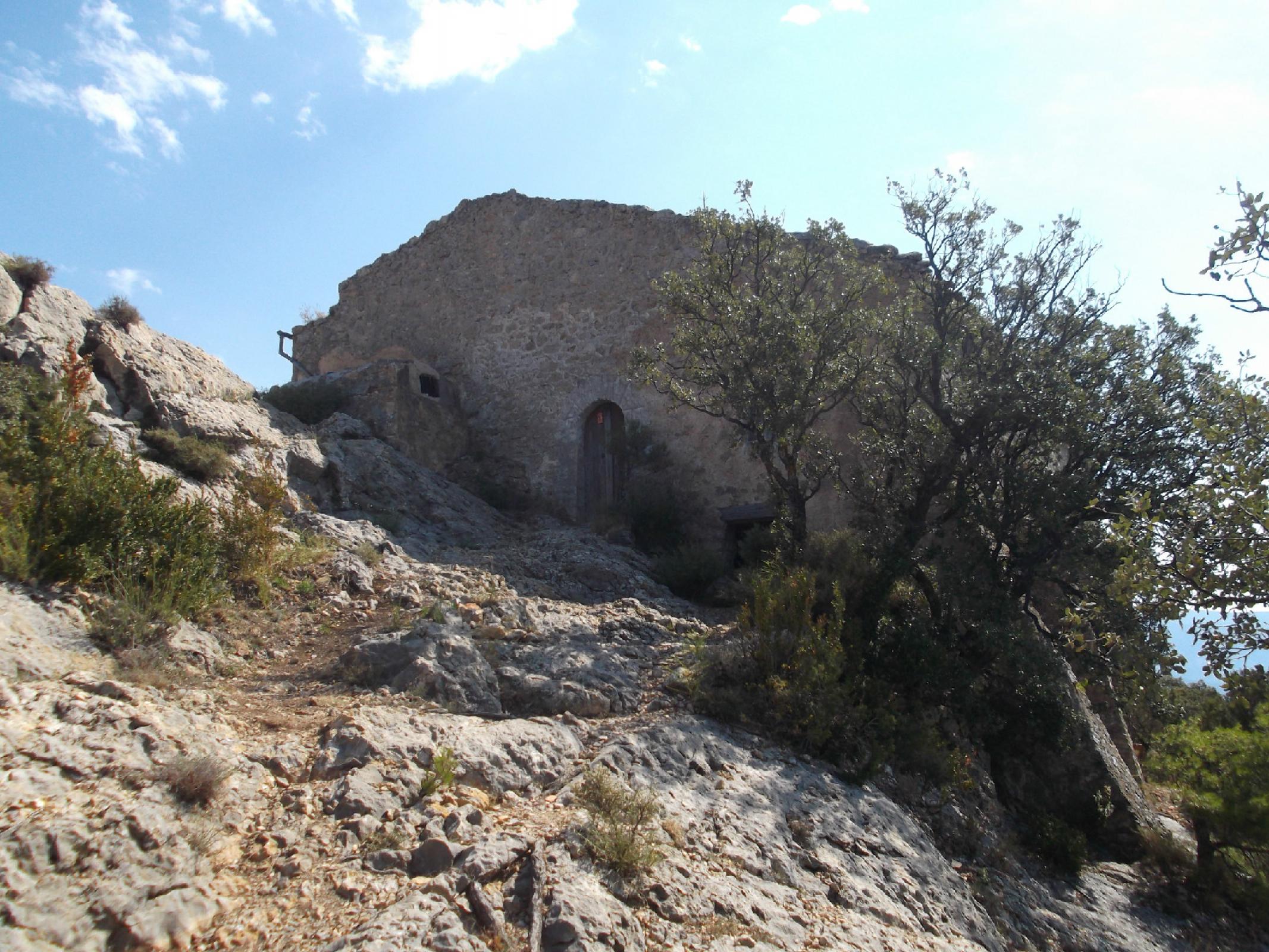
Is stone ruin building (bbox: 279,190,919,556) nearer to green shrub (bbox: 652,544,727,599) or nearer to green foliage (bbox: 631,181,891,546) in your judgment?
green shrub (bbox: 652,544,727,599)

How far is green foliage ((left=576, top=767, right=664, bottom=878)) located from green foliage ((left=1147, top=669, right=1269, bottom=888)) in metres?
5.86

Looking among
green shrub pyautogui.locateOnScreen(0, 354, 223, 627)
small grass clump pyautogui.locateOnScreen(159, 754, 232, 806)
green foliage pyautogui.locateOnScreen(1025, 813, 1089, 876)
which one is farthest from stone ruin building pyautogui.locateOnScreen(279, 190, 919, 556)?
small grass clump pyautogui.locateOnScreen(159, 754, 232, 806)

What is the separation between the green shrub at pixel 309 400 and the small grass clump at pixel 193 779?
9785 mm

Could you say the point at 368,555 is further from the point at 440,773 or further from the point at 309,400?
the point at 309,400

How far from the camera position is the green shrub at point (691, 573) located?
430 inches

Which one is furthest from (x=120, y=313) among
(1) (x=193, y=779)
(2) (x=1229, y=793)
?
(2) (x=1229, y=793)

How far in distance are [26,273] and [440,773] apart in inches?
272

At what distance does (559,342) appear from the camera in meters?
14.9

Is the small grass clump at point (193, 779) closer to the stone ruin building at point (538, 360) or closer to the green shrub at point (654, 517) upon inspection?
the green shrub at point (654, 517)

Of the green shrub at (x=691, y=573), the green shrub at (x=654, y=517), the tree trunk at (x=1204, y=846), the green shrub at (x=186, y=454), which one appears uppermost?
the green shrub at (x=654, y=517)

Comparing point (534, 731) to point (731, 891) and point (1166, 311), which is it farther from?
point (1166, 311)

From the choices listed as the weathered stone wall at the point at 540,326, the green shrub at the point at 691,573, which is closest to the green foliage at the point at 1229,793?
the green shrub at the point at 691,573

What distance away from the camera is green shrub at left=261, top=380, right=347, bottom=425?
13219mm

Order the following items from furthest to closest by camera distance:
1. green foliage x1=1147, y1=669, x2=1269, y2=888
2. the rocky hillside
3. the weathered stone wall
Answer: the weathered stone wall, green foliage x1=1147, y1=669, x2=1269, y2=888, the rocky hillside
